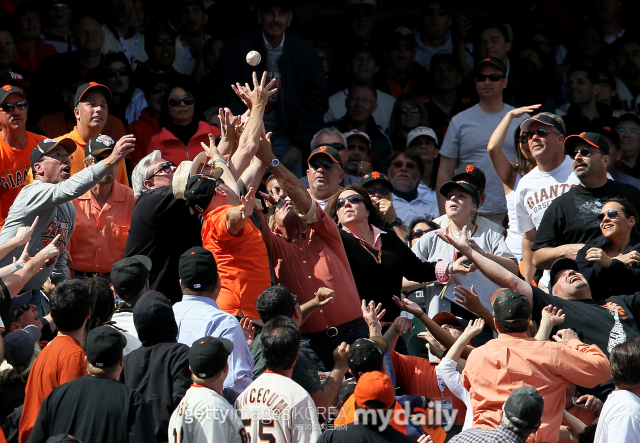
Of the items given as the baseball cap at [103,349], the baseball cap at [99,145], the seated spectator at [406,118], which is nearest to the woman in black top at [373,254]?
the baseball cap at [99,145]

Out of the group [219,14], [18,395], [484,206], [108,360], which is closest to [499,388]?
[108,360]

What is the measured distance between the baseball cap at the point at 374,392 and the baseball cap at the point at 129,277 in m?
1.85

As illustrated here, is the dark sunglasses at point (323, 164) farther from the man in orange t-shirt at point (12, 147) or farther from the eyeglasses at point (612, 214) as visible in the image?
the man in orange t-shirt at point (12, 147)

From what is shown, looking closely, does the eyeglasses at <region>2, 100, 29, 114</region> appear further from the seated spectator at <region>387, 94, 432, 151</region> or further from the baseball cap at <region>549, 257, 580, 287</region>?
the baseball cap at <region>549, 257, 580, 287</region>

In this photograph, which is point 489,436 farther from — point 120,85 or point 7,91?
point 120,85

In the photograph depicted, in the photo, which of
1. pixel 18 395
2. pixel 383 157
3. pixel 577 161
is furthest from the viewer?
pixel 383 157

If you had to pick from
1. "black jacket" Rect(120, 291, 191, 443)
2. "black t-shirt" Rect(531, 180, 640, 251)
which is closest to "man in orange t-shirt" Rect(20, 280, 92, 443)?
"black jacket" Rect(120, 291, 191, 443)

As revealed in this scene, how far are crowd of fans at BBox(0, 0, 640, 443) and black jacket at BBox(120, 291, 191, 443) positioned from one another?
0.04ft

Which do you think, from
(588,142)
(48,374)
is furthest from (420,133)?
(48,374)

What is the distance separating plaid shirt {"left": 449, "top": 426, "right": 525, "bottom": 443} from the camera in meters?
4.18

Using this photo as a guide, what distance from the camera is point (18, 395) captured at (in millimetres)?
4945

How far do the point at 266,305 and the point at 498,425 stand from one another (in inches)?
53.5

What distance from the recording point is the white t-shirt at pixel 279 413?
13.7ft

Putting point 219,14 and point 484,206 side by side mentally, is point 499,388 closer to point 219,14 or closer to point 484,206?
point 484,206
